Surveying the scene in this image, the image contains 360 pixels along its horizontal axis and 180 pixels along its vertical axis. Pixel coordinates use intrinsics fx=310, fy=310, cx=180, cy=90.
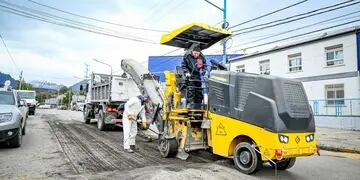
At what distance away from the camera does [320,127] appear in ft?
61.7

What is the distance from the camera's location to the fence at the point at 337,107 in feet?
56.8

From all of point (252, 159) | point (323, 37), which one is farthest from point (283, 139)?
point (323, 37)

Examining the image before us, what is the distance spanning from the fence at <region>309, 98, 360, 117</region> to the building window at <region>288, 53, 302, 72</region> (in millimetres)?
2909

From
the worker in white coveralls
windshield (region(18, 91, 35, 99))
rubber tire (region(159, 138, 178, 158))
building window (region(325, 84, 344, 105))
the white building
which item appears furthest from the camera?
windshield (region(18, 91, 35, 99))

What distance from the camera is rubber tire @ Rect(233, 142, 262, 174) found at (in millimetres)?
6065

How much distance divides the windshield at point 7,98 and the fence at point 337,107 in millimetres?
16728

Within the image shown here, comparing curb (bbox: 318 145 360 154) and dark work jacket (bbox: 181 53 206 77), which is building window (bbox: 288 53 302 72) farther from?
dark work jacket (bbox: 181 53 206 77)

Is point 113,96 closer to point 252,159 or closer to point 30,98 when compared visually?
point 252,159

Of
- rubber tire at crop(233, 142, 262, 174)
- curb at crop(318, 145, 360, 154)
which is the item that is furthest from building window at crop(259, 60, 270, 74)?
rubber tire at crop(233, 142, 262, 174)

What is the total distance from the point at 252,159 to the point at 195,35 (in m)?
3.91

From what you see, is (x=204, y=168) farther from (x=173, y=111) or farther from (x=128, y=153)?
(x=128, y=153)

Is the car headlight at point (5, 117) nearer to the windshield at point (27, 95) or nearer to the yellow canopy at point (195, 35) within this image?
the yellow canopy at point (195, 35)

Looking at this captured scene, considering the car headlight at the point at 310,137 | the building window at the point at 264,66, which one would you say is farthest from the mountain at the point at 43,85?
the car headlight at the point at 310,137

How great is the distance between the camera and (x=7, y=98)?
30.8 feet
